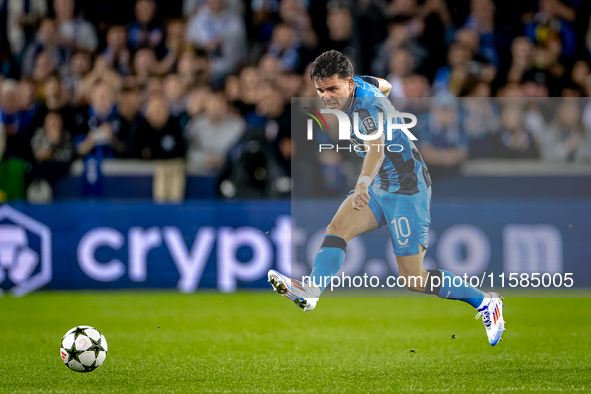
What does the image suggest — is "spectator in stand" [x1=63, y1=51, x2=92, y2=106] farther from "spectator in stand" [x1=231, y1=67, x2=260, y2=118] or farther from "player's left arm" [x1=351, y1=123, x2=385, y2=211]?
"player's left arm" [x1=351, y1=123, x2=385, y2=211]

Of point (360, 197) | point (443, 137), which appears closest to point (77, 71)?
point (443, 137)

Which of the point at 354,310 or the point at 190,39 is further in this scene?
the point at 190,39

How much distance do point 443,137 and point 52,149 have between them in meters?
4.79

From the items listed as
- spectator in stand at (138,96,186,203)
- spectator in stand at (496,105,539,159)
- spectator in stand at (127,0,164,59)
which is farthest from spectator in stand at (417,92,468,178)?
spectator in stand at (127,0,164,59)

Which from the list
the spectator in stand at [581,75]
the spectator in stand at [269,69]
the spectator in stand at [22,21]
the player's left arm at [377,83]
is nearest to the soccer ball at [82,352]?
the player's left arm at [377,83]

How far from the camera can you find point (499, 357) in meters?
5.54

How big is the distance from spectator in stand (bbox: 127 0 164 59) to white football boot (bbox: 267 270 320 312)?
6.04 metres

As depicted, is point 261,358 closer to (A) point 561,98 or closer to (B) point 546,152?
(B) point 546,152

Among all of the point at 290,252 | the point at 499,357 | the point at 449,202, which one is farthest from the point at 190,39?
the point at 499,357

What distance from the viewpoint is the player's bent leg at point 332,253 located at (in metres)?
5.11

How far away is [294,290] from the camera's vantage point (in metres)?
5.04

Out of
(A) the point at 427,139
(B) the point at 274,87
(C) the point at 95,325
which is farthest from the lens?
(B) the point at 274,87

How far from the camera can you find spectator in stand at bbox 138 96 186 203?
29.1 feet

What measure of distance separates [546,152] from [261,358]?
4145 mm
